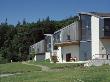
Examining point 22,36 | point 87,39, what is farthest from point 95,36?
point 22,36

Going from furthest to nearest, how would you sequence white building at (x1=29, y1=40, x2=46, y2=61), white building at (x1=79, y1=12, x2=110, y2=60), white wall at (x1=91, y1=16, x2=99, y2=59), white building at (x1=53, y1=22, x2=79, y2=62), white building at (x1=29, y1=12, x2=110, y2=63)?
white building at (x1=29, y1=40, x2=46, y2=61) < white building at (x1=53, y1=22, x2=79, y2=62) < white wall at (x1=91, y1=16, x2=99, y2=59) < white building at (x1=29, y1=12, x2=110, y2=63) < white building at (x1=79, y1=12, x2=110, y2=60)

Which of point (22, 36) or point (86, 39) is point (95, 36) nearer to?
point (86, 39)

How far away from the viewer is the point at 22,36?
14012 cm

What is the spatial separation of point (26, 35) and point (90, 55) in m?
82.4

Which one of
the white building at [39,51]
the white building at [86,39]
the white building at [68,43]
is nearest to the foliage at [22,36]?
the white building at [39,51]

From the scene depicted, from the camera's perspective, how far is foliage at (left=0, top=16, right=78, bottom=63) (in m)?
130

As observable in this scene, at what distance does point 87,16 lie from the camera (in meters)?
63.2

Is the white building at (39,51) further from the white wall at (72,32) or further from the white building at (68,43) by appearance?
the white wall at (72,32)

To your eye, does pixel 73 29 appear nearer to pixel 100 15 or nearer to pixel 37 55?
pixel 100 15

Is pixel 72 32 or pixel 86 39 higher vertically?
pixel 72 32

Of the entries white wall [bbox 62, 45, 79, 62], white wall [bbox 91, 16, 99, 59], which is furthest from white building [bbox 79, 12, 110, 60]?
white wall [bbox 62, 45, 79, 62]

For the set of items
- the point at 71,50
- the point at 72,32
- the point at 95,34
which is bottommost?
the point at 71,50

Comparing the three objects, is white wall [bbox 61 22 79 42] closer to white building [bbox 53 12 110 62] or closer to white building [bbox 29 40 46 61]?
white building [bbox 53 12 110 62]

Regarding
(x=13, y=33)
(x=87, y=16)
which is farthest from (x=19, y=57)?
(x=87, y=16)
